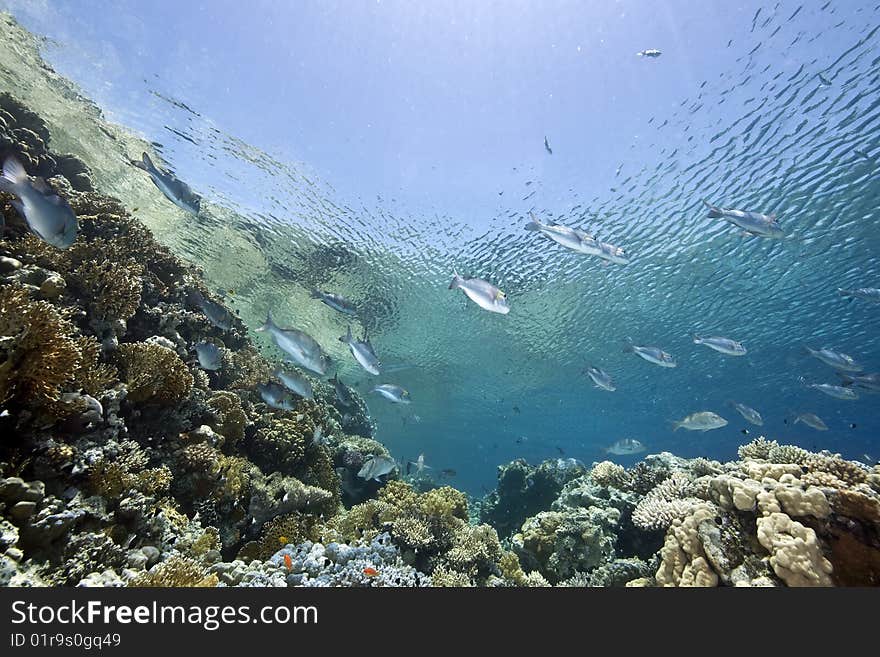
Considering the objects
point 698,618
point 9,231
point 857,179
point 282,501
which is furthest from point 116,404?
point 857,179

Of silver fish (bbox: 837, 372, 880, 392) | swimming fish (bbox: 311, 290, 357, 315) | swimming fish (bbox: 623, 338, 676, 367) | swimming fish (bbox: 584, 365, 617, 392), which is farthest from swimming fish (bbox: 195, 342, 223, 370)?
silver fish (bbox: 837, 372, 880, 392)

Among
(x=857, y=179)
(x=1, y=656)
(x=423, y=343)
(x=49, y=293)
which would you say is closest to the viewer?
(x=1, y=656)

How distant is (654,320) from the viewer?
22281 millimetres

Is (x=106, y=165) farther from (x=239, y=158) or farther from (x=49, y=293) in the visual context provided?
(x=49, y=293)

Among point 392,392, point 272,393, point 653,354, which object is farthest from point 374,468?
point 653,354

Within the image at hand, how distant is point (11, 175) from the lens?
8.72 ft

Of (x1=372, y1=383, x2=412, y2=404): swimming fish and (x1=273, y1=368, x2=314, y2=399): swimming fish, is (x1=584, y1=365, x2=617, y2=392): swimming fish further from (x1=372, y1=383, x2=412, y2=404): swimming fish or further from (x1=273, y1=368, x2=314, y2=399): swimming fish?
(x1=273, y1=368, x2=314, y2=399): swimming fish

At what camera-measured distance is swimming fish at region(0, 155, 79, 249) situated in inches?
105

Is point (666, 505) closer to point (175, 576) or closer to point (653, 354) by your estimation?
point (653, 354)

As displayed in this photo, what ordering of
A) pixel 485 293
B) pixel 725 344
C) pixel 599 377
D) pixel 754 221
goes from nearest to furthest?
pixel 485 293
pixel 754 221
pixel 725 344
pixel 599 377

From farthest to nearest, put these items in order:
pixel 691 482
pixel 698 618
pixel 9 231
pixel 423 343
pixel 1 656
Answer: pixel 423 343 → pixel 691 482 → pixel 9 231 → pixel 698 618 → pixel 1 656

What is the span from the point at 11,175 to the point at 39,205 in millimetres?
248

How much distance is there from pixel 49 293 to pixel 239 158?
9.96 meters

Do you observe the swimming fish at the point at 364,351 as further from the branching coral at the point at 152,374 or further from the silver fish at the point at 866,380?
the silver fish at the point at 866,380
